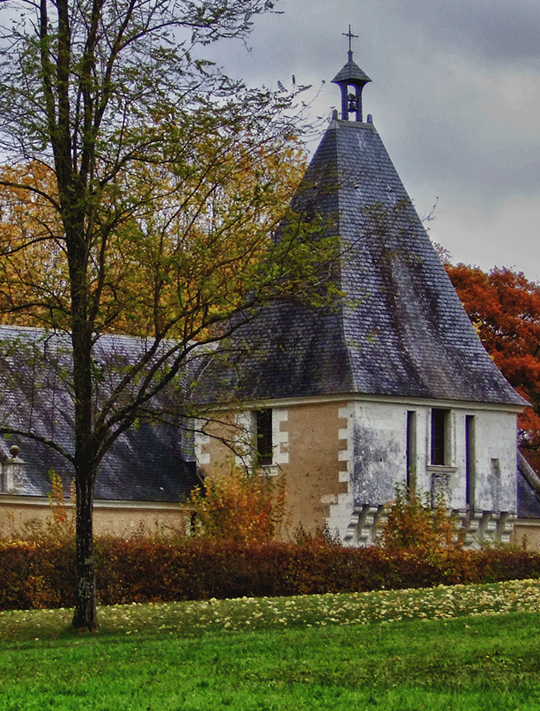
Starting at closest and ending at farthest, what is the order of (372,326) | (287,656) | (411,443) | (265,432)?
(287,656), (411,443), (372,326), (265,432)

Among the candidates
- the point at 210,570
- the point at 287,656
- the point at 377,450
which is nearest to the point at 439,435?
the point at 377,450

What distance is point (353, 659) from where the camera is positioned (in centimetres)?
1441

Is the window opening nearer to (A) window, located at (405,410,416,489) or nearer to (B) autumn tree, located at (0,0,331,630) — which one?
(A) window, located at (405,410,416,489)

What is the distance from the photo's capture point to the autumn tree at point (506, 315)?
4697cm

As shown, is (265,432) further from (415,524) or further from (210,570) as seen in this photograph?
(210,570)

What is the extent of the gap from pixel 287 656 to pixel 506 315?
110ft

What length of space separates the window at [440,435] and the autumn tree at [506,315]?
54.5 ft

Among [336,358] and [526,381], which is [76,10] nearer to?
[336,358]

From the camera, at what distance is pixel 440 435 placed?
98.5 feet

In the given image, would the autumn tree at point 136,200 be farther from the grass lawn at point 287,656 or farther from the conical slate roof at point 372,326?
the conical slate roof at point 372,326

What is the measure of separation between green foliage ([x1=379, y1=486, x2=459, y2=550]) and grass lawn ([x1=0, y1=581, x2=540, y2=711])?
6.00m

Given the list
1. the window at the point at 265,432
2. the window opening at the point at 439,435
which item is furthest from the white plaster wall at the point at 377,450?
the window at the point at 265,432

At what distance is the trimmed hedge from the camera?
23.9 m

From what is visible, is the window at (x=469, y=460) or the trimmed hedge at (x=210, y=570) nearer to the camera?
the trimmed hedge at (x=210, y=570)
